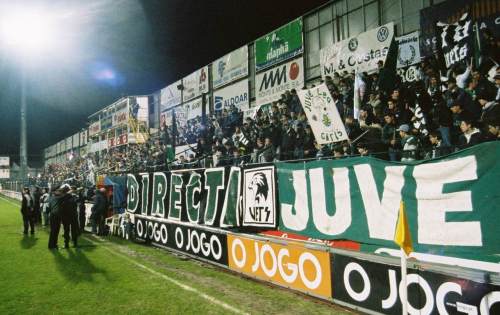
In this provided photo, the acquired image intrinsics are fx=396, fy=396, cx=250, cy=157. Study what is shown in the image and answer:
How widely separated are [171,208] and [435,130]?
24.9 feet

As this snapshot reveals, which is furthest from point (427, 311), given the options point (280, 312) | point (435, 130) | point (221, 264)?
point (221, 264)

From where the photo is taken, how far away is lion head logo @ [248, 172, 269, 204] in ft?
27.2

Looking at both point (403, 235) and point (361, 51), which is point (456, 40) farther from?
point (403, 235)

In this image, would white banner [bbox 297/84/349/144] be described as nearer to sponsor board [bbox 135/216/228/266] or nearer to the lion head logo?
the lion head logo

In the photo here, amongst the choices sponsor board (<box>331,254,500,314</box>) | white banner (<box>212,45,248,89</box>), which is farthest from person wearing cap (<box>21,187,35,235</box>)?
sponsor board (<box>331,254,500,314</box>)

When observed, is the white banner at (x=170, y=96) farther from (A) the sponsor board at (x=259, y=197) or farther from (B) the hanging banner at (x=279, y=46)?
(A) the sponsor board at (x=259, y=197)

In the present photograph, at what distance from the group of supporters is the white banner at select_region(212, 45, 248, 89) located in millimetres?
10016

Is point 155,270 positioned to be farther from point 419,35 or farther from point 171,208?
point 419,35

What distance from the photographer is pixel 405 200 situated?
A: 5.44 meters

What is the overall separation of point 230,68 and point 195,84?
15.3 feet

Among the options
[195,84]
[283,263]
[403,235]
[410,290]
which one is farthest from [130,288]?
[195,84]

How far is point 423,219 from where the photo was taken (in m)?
5.17

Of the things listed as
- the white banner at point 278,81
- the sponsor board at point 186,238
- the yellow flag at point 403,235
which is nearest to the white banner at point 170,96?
the white banner at point 278,81

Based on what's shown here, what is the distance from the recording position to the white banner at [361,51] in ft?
45.8
